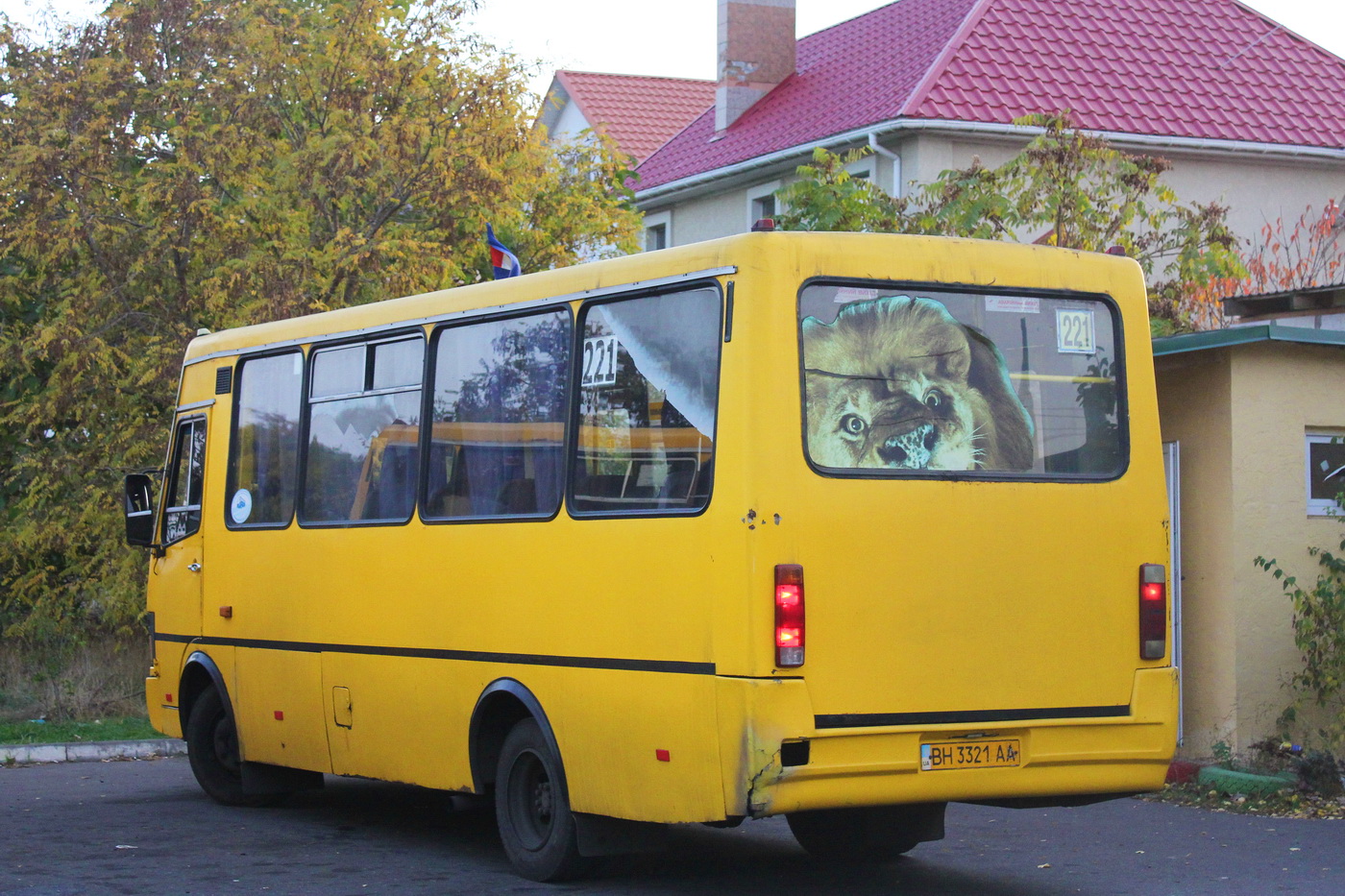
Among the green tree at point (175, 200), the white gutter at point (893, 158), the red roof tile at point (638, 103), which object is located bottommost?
the green tree at point (175, 200)

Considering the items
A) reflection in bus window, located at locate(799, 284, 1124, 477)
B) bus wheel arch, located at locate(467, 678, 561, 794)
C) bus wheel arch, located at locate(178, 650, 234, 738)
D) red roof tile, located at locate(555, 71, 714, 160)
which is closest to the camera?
reflection in bus window, located at locate(799, 284, 1124, 477)

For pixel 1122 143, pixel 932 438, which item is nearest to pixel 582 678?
pixel 932 438

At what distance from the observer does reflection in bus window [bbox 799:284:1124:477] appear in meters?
7.70

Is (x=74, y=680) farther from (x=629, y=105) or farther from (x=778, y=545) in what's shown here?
(x=629, y=105)

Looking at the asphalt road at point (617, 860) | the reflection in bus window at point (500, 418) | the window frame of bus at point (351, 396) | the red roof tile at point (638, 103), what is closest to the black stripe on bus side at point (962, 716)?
the asphalt road at point (617, 860)

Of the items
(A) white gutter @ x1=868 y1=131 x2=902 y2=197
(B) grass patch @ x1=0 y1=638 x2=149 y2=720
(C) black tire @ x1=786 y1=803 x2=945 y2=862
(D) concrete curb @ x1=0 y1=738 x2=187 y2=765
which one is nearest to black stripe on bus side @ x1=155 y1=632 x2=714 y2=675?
(C) black tire @ x1=786 y1=803 x2=945 y2=862

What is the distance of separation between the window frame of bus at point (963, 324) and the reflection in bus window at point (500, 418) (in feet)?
4.87

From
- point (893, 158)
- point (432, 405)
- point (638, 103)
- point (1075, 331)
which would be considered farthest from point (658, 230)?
point (1075, 331)

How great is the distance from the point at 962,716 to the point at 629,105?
33.2 m

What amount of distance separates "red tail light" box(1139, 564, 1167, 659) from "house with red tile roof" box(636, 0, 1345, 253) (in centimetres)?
1659

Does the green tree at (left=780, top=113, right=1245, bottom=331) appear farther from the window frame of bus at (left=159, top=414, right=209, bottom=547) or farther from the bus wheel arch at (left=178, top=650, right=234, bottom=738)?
the bus wheel arch at (left=178, top=650, right=234, bottom=738)

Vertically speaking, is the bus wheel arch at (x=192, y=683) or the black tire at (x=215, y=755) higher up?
the bus wheel arch at (x=192, y=683)

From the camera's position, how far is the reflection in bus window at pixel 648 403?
7754 millimetres

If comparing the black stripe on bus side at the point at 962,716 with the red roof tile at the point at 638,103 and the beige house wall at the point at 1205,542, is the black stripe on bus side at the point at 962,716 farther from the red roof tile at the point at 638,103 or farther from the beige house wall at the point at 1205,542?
the red roof tile at the point at 638,103
